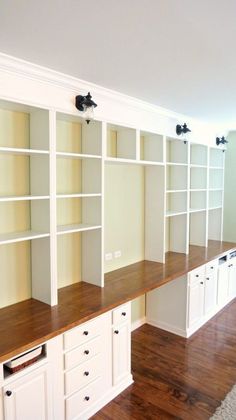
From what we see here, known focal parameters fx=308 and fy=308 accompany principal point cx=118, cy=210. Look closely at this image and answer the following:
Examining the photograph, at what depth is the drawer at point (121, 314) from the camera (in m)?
2.56

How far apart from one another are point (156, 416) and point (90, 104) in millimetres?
2529

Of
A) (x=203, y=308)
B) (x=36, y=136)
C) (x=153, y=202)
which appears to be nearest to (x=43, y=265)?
(x=36, y=136)

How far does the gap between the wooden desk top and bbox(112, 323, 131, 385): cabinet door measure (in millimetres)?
278

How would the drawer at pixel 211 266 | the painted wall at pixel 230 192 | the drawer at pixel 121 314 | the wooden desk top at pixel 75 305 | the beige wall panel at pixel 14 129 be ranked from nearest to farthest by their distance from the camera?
the wooden desk top at pixel 75 305
the beige wall panel at pixel 14 129
the drawer at pixel 121 314
the drawer at pixel 211 266
the painted wall at pixel 230 192

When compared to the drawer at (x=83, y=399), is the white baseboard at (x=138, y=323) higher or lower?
lower

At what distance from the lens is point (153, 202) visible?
3.76m

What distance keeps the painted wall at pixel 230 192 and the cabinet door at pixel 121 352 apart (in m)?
3.28

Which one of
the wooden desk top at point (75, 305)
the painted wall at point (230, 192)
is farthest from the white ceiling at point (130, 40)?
the painted wall at point (230, 192)

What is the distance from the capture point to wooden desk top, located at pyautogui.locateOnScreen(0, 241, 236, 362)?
197 centimetres

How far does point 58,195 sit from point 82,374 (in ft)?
4.50

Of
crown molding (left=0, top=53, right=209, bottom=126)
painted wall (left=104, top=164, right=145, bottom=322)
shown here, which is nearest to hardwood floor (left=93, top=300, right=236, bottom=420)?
painted wall (left=104, top=164, right=145, bottom=322)

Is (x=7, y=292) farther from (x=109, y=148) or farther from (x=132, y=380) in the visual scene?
(x=109, y=148)

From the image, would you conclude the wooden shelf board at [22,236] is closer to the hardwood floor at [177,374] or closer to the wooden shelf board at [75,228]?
the wooden shelf board at [75,228]

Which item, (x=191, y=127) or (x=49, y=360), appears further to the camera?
(x=191, y=127)
